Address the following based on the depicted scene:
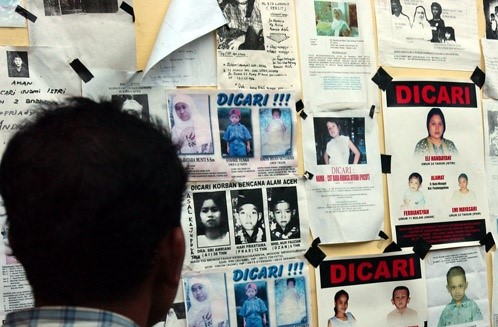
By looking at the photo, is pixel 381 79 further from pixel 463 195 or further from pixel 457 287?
pixel 457 287

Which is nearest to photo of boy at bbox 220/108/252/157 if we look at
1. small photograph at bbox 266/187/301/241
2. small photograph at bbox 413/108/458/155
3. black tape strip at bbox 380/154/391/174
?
small photograph at bbox 266/187/301/241

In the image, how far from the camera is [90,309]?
0.61 m

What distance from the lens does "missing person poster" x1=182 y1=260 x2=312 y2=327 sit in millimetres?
1339

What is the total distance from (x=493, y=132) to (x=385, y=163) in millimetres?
352

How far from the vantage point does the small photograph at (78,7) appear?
1.24 metres

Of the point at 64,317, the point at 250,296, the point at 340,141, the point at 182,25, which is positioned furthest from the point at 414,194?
the point at 64,317

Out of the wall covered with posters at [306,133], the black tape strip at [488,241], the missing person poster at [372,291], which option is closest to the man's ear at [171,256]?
the wall covered with posters at [306,133]

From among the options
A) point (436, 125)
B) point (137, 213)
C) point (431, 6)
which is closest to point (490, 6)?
point (431, 6)

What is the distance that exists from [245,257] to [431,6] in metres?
0.80

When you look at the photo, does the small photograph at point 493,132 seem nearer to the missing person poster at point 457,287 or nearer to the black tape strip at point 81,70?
the missing person poster at point 457,287

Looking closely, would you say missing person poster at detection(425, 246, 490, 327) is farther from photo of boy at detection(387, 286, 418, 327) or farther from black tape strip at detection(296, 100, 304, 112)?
black tape strip at detection(296, 100, 304, 112)

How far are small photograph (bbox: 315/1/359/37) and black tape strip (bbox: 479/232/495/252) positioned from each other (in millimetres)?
622

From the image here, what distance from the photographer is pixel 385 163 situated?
60.5 inches

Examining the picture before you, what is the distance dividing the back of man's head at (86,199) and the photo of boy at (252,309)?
0.75m
